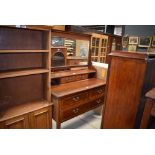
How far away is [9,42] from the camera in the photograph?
162 centimetres

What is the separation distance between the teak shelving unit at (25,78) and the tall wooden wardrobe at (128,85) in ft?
3.01

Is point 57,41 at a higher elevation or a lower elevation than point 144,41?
lower

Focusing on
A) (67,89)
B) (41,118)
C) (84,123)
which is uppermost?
A: (67,89)

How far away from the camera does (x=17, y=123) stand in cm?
165

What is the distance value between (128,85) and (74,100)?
106 cm

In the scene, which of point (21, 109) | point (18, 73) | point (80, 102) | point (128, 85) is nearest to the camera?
point (128, 85)

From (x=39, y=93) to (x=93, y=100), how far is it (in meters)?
0.96

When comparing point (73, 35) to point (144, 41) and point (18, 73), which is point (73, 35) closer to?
point (18, 73)

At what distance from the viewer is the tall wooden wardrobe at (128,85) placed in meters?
1.12

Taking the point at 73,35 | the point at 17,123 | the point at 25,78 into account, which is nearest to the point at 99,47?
the point at 73,35

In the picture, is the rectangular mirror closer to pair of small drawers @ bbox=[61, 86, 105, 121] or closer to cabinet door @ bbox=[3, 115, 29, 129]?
pair of small drawers @ bbox=[61, 86, 105, 121]

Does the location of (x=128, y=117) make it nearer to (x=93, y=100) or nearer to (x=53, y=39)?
(x=93, y=100)

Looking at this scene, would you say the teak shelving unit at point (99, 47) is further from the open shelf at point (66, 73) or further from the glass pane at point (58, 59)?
the glass pane at point (58, 59)

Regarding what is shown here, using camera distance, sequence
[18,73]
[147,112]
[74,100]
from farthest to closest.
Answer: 1. [74,100]
2. [18,73]
3. [147,112]
